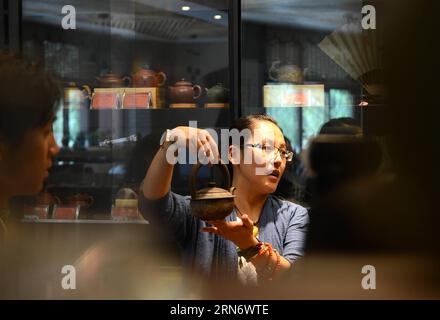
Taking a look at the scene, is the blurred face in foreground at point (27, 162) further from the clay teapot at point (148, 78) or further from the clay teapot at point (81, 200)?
the clay teapot at point (148, 78)

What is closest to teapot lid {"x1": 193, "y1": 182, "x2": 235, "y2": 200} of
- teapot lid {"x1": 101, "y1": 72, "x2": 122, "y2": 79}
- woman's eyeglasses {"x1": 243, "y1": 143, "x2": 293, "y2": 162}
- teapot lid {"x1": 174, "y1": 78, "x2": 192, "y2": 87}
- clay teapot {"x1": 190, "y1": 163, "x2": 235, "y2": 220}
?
clay teapot {"x1": 190, "y1": 163, "x2": 235, "y2": 220}

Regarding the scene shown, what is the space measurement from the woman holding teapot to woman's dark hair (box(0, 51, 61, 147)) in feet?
1.11

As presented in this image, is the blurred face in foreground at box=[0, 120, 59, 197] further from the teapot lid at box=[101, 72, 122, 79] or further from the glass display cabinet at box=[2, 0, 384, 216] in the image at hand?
the teapot lid at box=[101, 72, 122, 79]

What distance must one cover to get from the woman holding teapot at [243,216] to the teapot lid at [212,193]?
0.18 feet

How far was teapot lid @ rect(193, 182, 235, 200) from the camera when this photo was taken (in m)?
1.84

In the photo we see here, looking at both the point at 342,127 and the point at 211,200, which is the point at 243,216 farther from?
the point at 342,127

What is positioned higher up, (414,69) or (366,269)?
(414,69)

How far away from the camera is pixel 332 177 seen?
1922 millimetres

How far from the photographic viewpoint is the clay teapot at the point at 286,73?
1.87 metres

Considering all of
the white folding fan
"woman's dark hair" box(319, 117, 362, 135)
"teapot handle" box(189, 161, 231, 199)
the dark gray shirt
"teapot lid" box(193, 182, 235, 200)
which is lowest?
the dark gray shirt

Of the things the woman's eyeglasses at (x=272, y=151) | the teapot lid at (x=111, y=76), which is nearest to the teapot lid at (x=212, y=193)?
the woman's eyeglasses at (x=272, y=151)

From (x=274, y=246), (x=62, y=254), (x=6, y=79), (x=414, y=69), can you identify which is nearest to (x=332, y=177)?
(x=274, y=246)

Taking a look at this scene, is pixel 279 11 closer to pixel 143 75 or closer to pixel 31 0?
pixel 143 75

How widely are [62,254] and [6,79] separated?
0.51 metres
